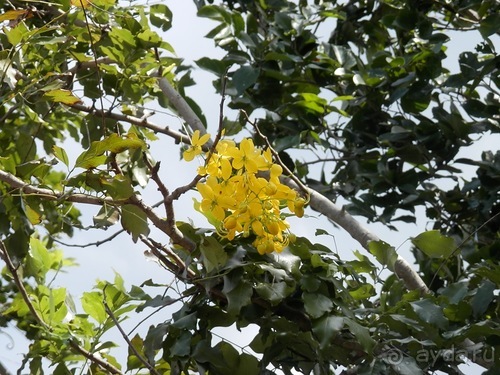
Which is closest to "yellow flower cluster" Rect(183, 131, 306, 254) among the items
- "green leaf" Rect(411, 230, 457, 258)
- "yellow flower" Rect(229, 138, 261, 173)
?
"yellow flower" Rect(229, 138, 261, 173)

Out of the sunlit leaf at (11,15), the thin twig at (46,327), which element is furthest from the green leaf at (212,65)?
the thin twig at (46,327)

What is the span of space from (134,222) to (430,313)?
0.35 metres

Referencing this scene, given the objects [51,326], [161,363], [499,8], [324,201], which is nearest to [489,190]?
[499,8]

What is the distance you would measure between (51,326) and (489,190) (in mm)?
1027

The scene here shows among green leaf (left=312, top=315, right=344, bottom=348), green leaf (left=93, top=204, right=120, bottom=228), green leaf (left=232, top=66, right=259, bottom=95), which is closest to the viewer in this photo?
green leaf (left=312, top=315, right=344, bottom=348)

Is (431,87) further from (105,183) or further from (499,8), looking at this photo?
(105,183)

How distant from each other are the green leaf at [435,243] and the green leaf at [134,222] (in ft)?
1.11

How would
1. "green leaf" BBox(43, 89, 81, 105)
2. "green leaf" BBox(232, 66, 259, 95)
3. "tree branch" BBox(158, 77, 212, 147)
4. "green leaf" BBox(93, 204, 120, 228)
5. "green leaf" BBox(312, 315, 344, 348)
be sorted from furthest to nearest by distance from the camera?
"green leaf" BBox(232, 66, 259, 95), "tree branch" BBox(158, 77, 212, 147), "green leaf" BBox(43, 89, 81, 105), "green leaf" BBox(93, 204, 120, 228), "green leaf" BBox(312, 315, 344, 348)

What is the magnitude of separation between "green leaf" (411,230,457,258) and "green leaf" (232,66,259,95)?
692 millimetres

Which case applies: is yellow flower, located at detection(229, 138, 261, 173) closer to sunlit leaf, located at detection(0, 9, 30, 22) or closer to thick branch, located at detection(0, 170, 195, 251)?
thick branch, located at detection(0, 170, 195, 251)

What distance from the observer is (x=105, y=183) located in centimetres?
93

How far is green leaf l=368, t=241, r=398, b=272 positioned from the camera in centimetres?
103

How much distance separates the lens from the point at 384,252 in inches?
40.6

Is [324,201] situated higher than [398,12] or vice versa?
[398,12]
